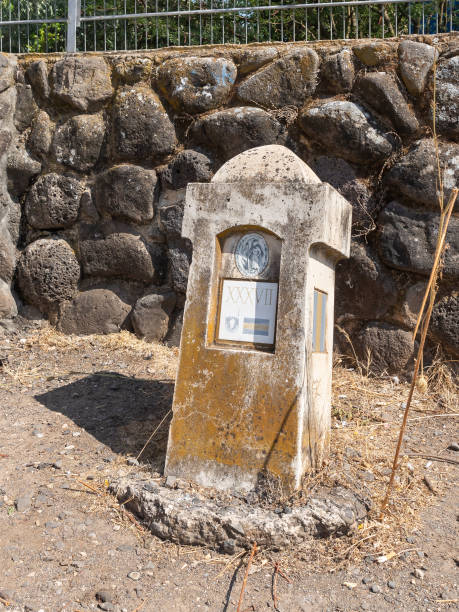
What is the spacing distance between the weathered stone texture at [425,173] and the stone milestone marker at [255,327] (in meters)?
Answer: 1.53

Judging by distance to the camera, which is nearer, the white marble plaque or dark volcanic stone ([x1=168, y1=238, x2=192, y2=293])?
the white marble plaque

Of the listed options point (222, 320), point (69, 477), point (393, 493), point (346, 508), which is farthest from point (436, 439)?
point (69, 477)

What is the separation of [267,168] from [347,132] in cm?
182

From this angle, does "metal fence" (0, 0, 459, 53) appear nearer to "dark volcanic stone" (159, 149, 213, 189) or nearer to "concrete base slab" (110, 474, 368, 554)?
"dark volcanic stone" (159, 149, 213, 189)

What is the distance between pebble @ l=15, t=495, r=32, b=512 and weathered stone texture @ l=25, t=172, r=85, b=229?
291 cm

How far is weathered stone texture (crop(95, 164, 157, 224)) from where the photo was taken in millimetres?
4805

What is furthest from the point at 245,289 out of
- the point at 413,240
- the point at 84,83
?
the point at 84,83

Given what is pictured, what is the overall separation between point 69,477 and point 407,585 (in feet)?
5.23

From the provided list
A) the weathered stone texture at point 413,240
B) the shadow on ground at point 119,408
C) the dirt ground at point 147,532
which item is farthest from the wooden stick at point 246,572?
the weathered stone texture at point 413,240

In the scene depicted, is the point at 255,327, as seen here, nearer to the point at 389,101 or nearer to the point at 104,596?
the point at 104,596

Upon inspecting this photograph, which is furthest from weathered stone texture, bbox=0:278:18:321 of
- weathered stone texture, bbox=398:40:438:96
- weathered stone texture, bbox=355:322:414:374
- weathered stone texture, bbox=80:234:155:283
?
weathered stone texture, bbox=398:40:438:96

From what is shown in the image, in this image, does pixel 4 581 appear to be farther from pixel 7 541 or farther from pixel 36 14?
pixel 36 14

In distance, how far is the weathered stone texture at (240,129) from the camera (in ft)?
15.1

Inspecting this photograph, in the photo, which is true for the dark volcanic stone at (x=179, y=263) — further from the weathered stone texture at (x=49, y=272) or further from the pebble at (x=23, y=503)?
the pebble at (x=23, y=503)
